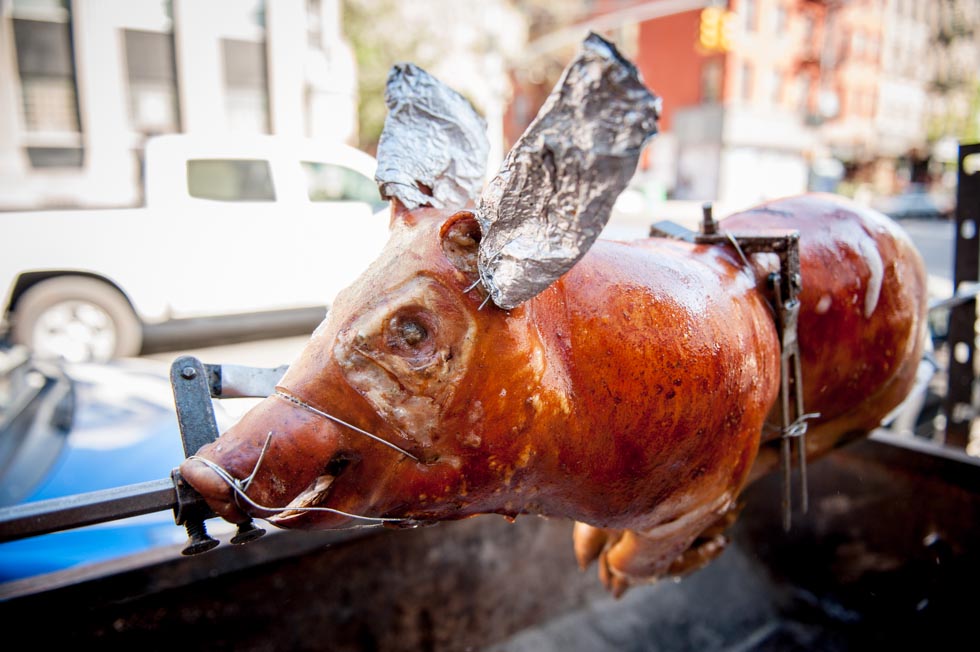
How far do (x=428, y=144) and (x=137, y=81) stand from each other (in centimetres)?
120

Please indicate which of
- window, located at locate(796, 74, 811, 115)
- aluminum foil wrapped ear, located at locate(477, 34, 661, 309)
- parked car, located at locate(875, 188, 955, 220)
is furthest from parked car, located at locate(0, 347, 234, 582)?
window, located at locate(796, 74, 811, 115)

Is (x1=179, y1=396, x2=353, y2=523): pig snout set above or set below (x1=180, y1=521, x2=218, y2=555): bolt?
above

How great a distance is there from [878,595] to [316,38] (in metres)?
3.13

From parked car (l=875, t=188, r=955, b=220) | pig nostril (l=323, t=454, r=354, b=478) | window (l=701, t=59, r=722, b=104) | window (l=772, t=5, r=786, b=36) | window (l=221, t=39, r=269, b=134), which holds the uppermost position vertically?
window (l=772, t=5, r=786, b=36)

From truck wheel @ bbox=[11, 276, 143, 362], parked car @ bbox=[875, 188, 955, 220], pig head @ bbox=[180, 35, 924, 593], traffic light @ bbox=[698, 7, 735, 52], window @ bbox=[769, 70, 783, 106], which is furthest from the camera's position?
window @ bbox=[769, 70, 783, 106]

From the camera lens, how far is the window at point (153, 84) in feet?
6.58

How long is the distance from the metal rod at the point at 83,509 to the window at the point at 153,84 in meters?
1.29

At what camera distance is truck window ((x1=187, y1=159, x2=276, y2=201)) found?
1.82 metres

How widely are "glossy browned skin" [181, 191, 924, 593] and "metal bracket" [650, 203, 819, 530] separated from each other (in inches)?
1.7

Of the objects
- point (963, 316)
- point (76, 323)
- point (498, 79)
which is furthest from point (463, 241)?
point (498, 79)

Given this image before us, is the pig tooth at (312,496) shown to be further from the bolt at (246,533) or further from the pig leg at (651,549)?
the pig leg at (651,549)

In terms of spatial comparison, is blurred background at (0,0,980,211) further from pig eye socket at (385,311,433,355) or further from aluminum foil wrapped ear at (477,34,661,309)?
pig eye socket at (385,311,433,355)

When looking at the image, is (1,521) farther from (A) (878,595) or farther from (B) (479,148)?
(A) (878,595)

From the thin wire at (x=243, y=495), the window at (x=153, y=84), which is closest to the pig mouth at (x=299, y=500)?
the thin wire at (x=243, y=495)
